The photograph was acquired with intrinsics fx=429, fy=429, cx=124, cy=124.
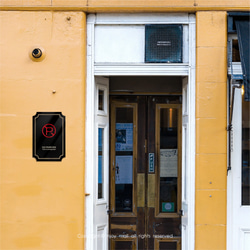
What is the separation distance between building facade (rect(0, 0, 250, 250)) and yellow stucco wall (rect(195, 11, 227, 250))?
0.01 m

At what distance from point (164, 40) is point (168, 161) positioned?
204 centimetres

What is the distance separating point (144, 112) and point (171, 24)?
1619mm

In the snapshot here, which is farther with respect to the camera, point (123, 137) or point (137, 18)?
point (123, 137)

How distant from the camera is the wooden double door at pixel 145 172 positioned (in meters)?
6.91

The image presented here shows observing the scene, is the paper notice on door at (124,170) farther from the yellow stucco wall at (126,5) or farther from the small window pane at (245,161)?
the yellow stucco wall at (126,5)

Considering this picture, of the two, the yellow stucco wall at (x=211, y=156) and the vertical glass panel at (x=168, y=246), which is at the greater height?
the yellow stucco wall at (x=211, y=156)

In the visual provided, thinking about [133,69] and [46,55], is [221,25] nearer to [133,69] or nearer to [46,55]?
[133,69]

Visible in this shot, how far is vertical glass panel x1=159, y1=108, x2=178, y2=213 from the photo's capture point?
6.94 m

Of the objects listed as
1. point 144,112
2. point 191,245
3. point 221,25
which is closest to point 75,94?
point 144,112

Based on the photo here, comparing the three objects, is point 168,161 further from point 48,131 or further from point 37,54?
point 37,54

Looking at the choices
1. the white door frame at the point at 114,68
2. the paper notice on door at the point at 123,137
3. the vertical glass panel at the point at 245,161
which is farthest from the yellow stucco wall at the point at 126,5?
the paper notice on door at the point at 123,137

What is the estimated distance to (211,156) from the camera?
5.71 metres

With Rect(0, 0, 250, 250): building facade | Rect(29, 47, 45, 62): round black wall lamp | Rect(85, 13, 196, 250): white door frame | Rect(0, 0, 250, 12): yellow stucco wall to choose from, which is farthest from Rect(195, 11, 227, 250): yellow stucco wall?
Rect(29, 47, 45, 62): round black wall lamp

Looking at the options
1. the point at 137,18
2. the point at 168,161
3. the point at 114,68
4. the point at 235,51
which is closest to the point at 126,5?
the point at 137,18
